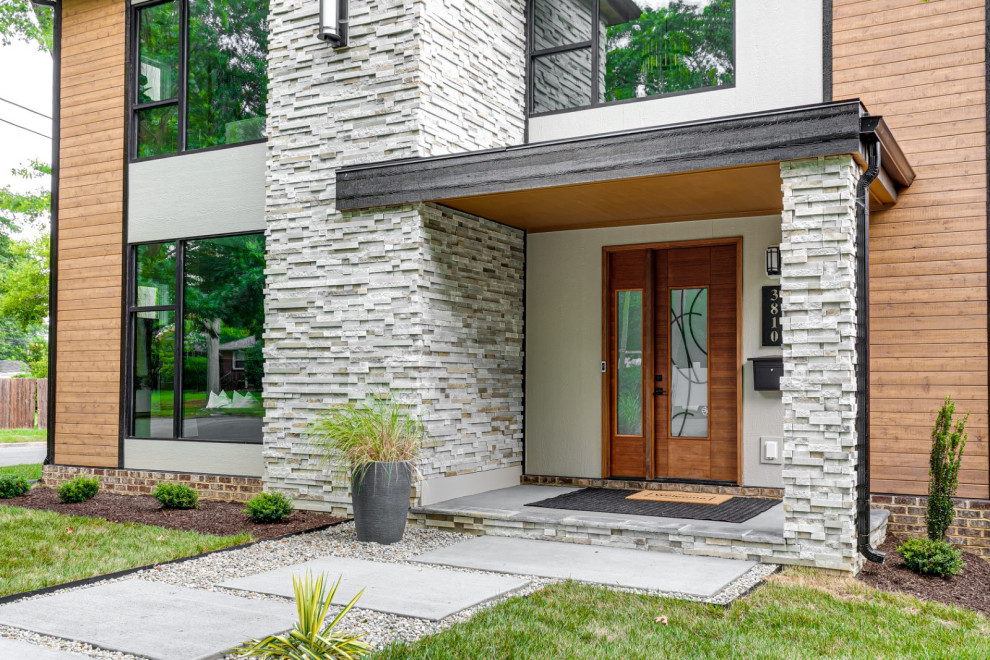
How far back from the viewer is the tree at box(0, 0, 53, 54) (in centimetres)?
1866

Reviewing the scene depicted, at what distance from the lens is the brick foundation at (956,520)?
242 inches

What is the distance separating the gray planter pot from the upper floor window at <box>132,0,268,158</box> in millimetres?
4079

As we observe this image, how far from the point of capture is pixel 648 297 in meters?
7.83

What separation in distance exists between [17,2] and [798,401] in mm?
19497

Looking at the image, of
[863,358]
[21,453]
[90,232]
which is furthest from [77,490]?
[21,453]

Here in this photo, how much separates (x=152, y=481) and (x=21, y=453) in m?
7.44

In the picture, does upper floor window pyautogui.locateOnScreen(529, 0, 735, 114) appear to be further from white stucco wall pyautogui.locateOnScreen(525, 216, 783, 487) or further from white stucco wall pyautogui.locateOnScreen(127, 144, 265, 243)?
white stucco wall pyautogui.locateOnScreen(127, 144, 265, 243)

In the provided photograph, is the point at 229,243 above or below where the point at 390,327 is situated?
above

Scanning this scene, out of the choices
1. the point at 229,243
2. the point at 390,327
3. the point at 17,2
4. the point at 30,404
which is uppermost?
the point at 17,2

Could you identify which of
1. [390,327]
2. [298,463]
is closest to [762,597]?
[390,327]

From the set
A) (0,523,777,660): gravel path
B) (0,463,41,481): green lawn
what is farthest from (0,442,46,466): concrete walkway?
(0,523,777,660): gravel path

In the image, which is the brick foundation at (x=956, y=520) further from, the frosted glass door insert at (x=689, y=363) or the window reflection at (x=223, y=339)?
the window reflection at (x=223, y=339)

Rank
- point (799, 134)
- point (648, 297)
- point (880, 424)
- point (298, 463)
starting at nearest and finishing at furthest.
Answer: point (799, 134) < point (880, 424) < point (298, 463) < point (648, 297)

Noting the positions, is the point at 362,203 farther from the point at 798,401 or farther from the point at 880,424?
the point at 880,424
